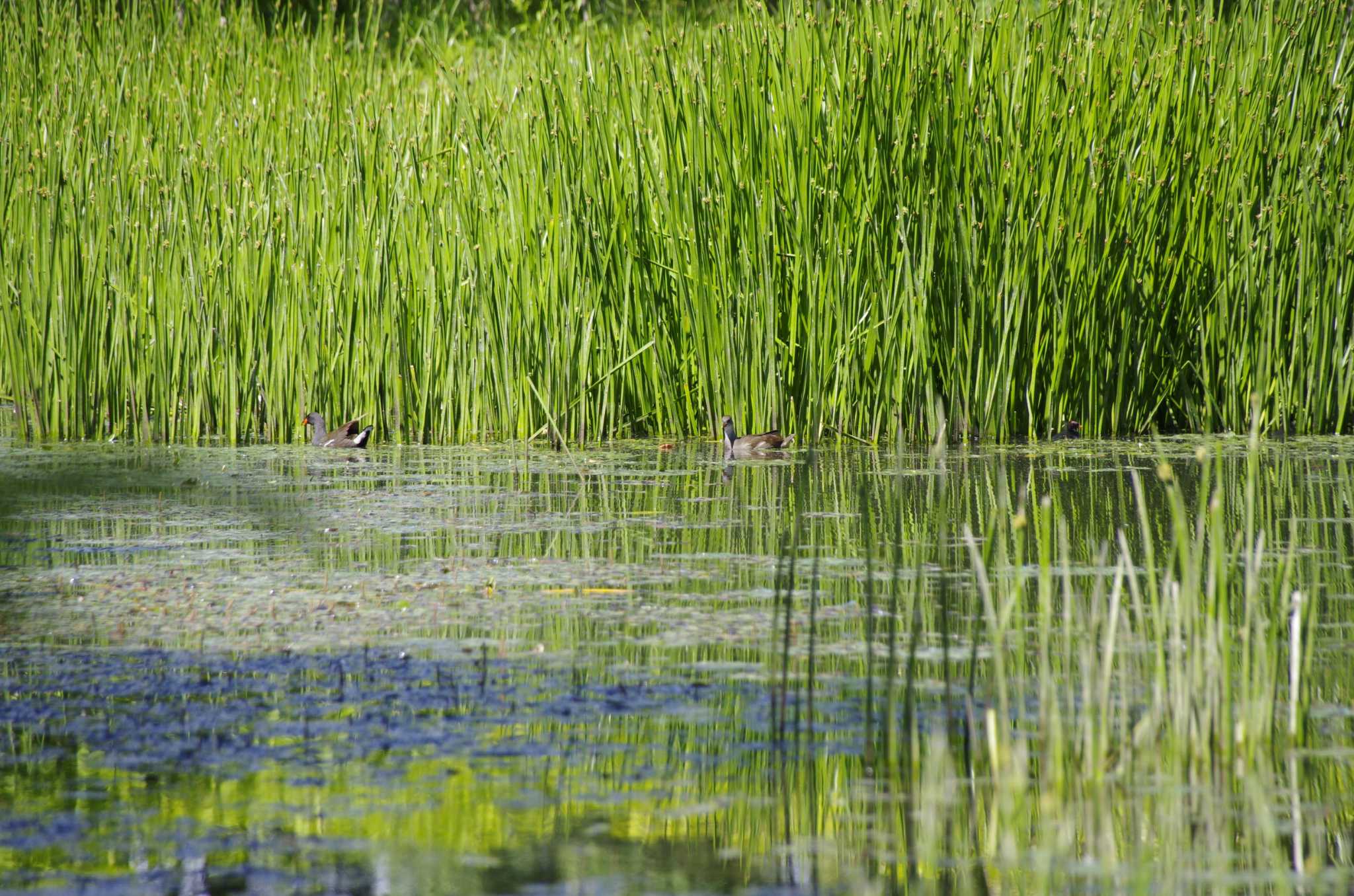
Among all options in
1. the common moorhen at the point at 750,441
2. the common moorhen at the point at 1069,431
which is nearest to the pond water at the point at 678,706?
the common moorhen at the point at 750,441

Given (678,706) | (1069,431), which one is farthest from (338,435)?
(678,706)

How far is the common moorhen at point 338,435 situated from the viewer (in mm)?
6039

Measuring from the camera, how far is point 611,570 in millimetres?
3602

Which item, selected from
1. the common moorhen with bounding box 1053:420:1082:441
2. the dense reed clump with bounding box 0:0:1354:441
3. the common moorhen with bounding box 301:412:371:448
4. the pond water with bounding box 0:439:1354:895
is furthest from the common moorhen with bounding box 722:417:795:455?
the common moorhen with bounding box 301:412:371:448

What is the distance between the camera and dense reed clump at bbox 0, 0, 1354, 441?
18.9 feet

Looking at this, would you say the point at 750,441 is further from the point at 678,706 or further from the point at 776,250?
the point at 678,706

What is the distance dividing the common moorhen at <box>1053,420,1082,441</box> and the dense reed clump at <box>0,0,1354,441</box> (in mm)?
94

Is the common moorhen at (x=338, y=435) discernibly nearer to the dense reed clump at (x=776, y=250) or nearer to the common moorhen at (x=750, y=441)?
the dense reed clump at (x=776, y=250)

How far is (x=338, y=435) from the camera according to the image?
6.07 metres

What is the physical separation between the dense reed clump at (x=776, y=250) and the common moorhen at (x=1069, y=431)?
0.09 meters

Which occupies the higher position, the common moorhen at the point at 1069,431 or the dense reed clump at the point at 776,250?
the dense reed clump at the point at 776,250

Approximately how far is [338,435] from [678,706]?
154 inches

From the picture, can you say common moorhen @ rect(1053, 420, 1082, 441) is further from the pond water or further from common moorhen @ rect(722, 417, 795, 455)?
the pond water

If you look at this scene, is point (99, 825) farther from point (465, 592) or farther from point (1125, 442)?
point (1125, 442)
